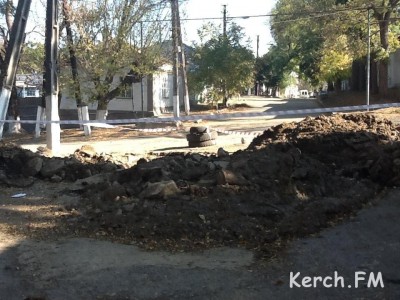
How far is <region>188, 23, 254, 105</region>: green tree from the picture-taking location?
34750 millimetres

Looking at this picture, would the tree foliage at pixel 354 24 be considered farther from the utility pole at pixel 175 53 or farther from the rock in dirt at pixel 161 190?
the rock in dirt at pixel 161 190

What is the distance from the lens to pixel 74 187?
27.0 ft

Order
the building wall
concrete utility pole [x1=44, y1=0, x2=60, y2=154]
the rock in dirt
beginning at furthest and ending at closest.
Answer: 1. the building wall
2. concrete utility pole [x1=44, y1=0, x2=60, y2=154]
3. the rock in dirt

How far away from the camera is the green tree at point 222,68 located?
1368 inches

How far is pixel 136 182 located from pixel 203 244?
2.22 metres

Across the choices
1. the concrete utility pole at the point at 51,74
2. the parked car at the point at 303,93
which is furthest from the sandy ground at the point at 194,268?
the parked car at the point at 303,93

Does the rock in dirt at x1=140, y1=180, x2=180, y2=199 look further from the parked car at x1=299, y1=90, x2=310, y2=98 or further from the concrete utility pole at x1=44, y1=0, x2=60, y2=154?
the parked car at x1=299, y1=90, x2=310, y2=98

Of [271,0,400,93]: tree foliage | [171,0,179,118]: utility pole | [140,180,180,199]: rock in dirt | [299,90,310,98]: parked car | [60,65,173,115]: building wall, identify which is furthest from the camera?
[299,90,310,98]: parked car

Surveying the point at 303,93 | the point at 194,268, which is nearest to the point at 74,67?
the point at 194,268

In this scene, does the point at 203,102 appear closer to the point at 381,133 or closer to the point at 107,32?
the point at 107,32

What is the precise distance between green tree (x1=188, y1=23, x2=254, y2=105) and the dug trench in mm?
25456

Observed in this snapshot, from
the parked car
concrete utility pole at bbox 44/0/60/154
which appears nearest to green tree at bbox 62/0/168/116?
concrete utility pole at bbox 44/0/60/154

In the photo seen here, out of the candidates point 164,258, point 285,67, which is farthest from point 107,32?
point 285,67

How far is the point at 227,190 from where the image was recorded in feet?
21.6
